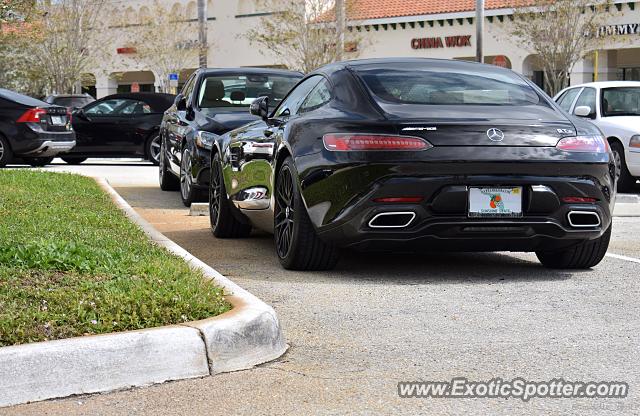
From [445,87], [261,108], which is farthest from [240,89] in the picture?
[445,87]

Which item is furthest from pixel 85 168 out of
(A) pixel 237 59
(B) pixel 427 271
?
(A) pixel 237 59

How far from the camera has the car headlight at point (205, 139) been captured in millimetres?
12875

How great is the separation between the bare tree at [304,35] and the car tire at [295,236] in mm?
36859

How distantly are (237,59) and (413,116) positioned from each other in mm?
50292

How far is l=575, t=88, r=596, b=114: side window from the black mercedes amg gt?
9.57 meters

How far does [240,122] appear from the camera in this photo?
1317 centimetres

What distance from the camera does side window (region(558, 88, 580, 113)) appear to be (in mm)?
18656

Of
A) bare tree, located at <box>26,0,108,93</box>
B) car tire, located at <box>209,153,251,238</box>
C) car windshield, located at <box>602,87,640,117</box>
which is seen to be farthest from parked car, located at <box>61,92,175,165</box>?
bare tree, located at <box>26,0,108,93</box>

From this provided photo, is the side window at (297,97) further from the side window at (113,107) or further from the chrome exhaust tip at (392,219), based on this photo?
the side window at (113,107)

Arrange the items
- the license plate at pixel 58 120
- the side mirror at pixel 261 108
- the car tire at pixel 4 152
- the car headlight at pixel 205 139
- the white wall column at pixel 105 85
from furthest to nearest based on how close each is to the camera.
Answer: the white wall column at pixel 105 85
the license plate at pixel 58 120
the car tire at pixel 4 152
the car headlight at pixel 205 139
the side mirror at pixel 261 108

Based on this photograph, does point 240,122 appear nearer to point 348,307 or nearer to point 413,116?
point 413,116

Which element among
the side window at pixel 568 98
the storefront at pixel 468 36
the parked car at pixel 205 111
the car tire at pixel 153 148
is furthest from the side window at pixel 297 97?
the storefront at pixel 468 36

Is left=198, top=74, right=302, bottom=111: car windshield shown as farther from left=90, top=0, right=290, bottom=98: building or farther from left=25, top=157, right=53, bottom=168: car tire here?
left=90, top=0, right=290, bottom=98: building

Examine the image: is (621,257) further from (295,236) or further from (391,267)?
(295,236)
